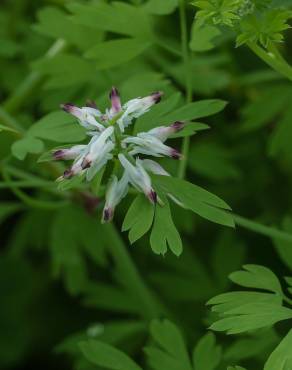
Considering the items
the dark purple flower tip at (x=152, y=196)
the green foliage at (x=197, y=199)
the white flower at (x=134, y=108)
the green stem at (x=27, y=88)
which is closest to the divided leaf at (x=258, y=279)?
the green foliage at (x=197, y=199)

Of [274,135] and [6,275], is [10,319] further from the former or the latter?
[274,135]

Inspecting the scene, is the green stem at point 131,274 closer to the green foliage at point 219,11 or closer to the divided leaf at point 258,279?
→ the divided leaf at point 258,279

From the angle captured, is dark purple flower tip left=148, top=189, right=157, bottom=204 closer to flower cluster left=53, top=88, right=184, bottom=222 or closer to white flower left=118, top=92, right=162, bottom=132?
flower cluster left=53, top=88, right=184, bottom=222

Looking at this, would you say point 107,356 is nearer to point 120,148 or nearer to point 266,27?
point 120,148

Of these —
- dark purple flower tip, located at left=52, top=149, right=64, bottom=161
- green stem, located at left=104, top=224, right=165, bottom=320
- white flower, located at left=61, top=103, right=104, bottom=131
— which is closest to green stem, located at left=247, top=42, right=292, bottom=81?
white flower, located at left=61, top=103, right=104, bottom=131

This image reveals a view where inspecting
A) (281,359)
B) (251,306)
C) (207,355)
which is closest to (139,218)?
(251,306)

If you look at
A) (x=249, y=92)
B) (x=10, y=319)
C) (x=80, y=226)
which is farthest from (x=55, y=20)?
(x=10, y=319)
